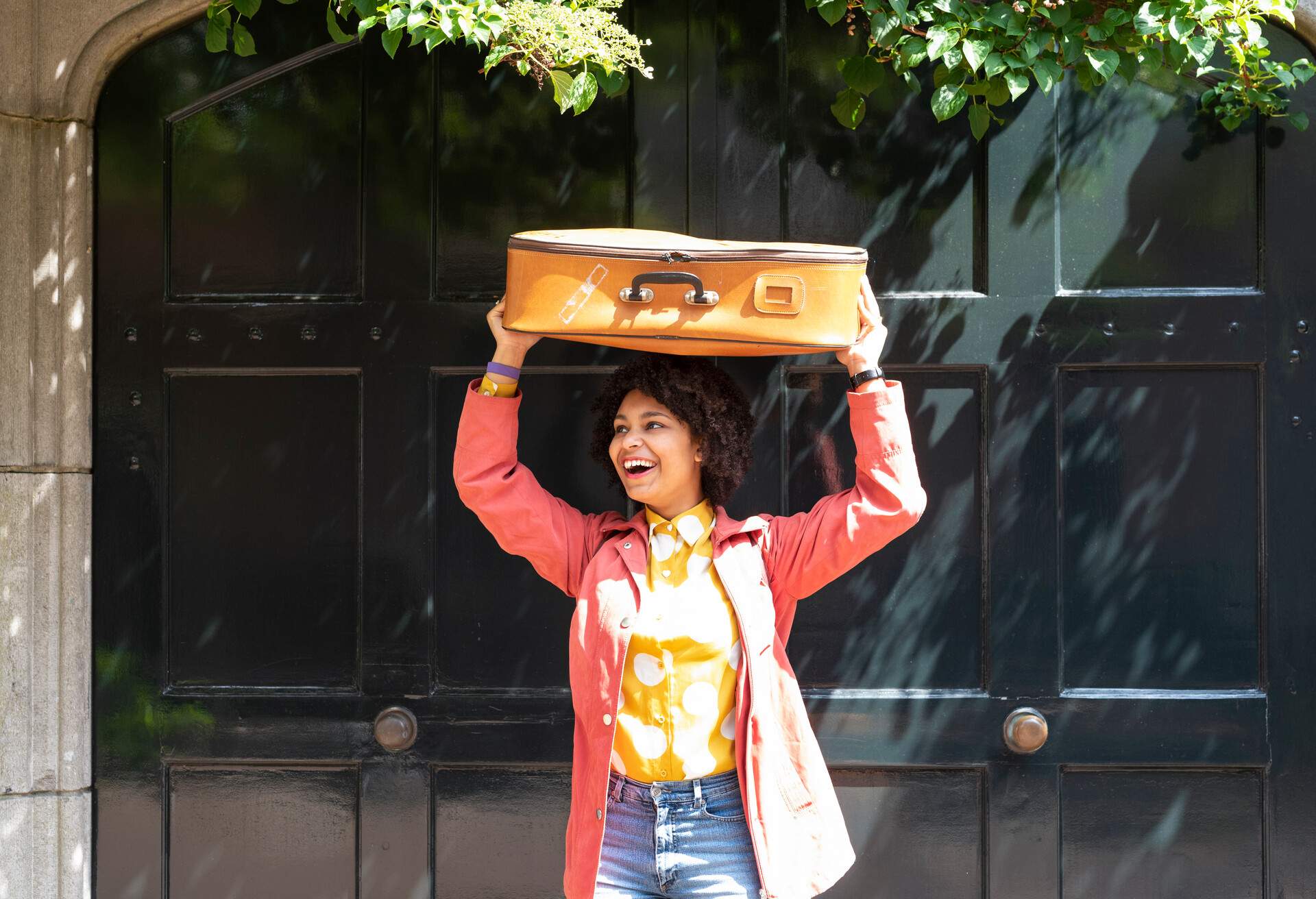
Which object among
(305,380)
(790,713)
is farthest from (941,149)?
(305,380)

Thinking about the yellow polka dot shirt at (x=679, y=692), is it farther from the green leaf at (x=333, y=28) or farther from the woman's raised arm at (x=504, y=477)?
the green leaf at (x=333, y=28)

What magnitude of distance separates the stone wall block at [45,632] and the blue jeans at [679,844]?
5.48 feet

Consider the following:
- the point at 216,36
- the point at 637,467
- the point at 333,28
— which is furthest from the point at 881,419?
the point at 216,36

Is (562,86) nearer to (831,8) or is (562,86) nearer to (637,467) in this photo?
(831,8)

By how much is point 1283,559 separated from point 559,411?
6.25 feet

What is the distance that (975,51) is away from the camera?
2.40 m

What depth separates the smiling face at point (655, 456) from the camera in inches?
92.3

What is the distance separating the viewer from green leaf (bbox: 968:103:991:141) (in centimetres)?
269

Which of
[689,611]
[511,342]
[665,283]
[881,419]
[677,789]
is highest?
[665,283]

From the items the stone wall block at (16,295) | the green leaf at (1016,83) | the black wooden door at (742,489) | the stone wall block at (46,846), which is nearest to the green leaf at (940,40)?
the green leaf at (1016,83)

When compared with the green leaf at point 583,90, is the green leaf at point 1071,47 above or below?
above

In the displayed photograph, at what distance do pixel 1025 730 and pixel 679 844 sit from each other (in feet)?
3.82

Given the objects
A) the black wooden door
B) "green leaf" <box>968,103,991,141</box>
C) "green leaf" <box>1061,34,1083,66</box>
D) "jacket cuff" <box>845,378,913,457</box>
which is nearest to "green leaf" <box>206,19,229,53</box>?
the black wooden door

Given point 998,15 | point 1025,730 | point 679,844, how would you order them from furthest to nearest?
point 1025,730
point 998,15
point 679,844
